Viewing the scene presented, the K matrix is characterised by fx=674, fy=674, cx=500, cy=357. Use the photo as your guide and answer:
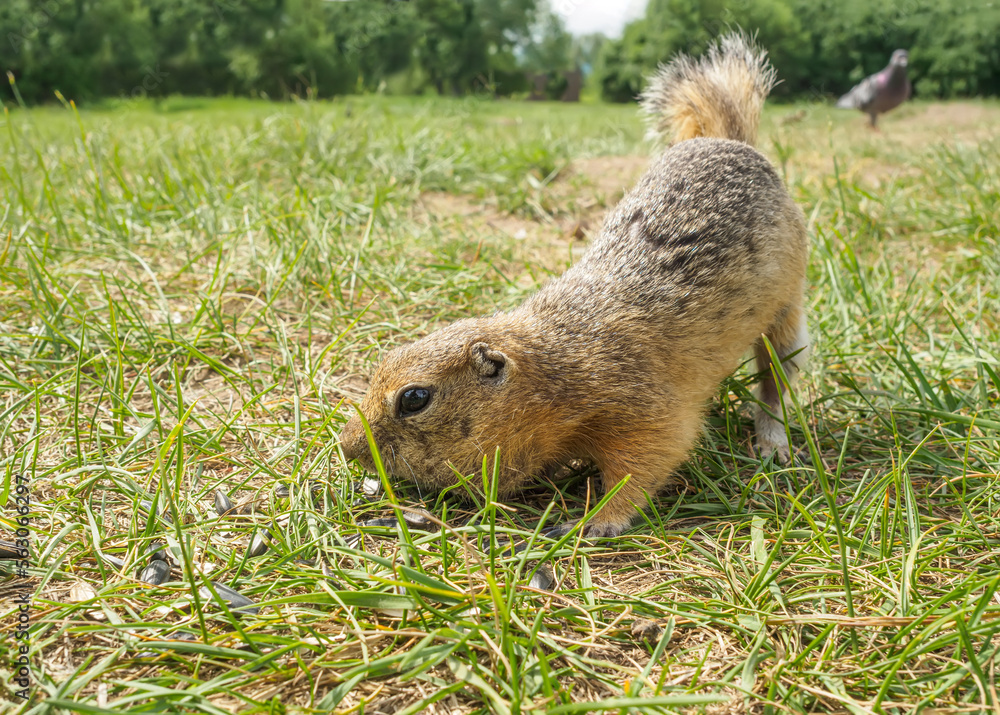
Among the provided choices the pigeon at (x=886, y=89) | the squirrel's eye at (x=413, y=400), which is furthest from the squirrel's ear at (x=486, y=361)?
the pigeon at (x=886, y=89)

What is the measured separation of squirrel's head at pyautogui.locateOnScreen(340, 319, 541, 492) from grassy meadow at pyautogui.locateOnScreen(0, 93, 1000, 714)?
0.17 metres

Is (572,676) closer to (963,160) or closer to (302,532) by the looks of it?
(302,532)

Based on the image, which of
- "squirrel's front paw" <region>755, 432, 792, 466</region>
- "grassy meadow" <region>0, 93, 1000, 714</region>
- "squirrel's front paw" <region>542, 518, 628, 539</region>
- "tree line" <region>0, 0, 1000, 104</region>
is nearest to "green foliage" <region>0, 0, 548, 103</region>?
"tree line" <region>0, 0, 1000, 104</region>

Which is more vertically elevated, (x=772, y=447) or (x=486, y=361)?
(x=486, y=361)

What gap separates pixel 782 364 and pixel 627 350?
1298 millimetres

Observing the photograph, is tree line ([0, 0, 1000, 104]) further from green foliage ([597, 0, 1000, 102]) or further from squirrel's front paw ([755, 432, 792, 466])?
squirrel's front paw ([755, 432, 792, 466])

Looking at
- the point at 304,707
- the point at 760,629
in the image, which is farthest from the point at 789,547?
the point at 304,707

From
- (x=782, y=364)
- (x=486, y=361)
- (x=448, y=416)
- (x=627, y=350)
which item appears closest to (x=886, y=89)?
(x=782, y=364)

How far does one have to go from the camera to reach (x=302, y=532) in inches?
101

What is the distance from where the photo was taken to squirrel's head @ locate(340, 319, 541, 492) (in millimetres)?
2723

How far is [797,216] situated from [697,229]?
34.2 inches

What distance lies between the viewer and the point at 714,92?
417 cm

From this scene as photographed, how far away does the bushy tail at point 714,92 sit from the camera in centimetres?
419

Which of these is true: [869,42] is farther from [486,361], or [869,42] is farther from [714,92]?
[486,361]
